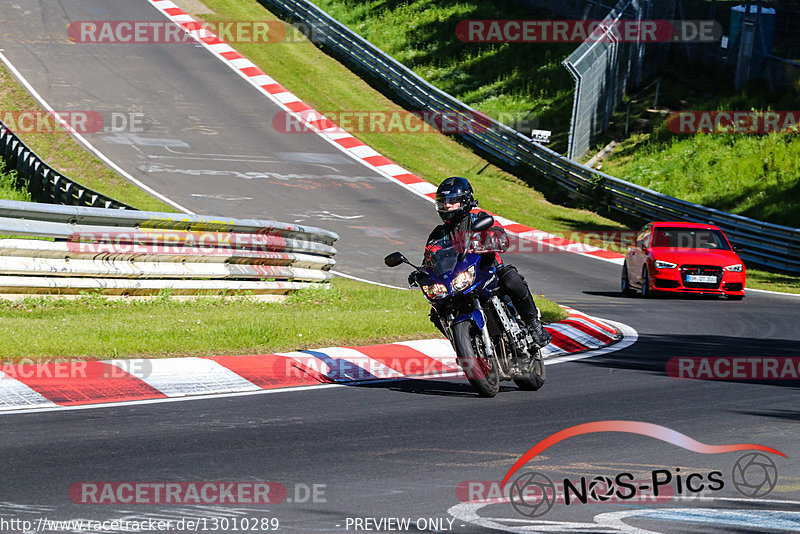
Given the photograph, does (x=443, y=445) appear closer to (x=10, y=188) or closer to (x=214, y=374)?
(x=214, y=374)

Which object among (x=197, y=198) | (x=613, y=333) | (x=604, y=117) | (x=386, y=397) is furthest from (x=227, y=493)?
(x=604, y=117)

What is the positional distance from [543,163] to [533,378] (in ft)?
73.7

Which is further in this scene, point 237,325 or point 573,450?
point 237,325

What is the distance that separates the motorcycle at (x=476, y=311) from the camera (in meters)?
8.82

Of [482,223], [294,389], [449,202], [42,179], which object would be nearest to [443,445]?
[482,223]

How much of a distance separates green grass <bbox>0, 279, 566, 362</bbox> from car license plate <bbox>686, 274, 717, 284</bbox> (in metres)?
6.27

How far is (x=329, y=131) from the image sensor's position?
110 ft

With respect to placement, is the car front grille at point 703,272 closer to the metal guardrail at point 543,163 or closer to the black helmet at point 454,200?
the metal guardrail at point 543,163

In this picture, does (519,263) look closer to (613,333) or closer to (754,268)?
(754,268)

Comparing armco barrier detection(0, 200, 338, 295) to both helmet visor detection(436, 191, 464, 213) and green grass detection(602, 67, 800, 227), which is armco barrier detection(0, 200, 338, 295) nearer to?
helmet visor detection(436, 191, 464, 213)

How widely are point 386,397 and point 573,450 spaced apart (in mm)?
2376

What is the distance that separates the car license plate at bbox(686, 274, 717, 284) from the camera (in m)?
19.9

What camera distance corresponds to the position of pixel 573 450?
269 inches

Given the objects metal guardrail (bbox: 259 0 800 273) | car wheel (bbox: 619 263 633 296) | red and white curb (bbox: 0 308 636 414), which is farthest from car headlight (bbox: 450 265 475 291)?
metal guardrail (bbox: 259 0 800 273)
